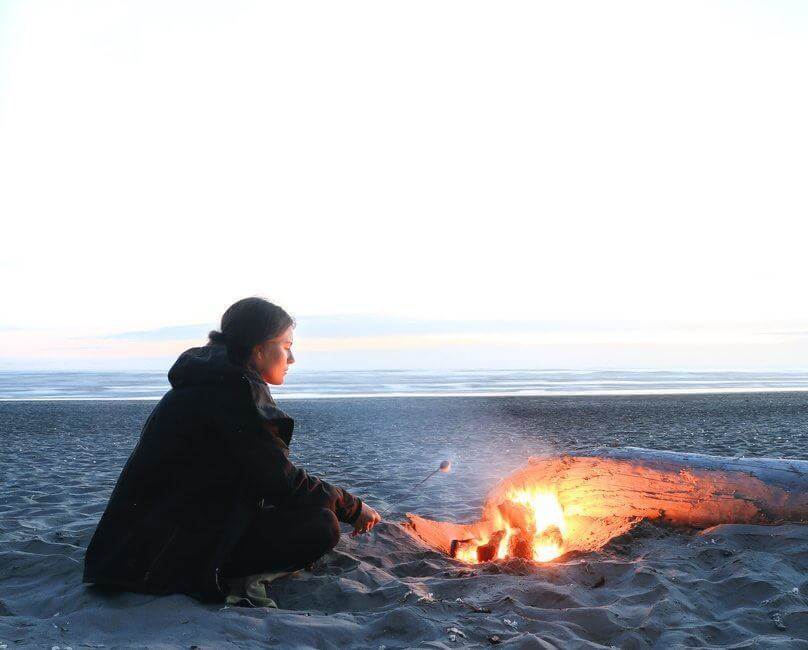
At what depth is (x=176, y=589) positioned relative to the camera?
336cm

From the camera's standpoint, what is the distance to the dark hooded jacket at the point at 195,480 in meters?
3.21

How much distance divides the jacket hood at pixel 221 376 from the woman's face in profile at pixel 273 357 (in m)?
0.08

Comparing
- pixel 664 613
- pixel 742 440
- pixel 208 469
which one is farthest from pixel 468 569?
pixel 742 440

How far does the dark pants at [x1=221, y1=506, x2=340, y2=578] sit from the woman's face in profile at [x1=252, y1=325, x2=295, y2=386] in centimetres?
84

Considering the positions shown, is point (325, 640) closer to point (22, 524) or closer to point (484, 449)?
point (22, 524)

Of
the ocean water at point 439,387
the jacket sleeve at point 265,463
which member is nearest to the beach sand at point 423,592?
the jacket sleeve at point 265,463

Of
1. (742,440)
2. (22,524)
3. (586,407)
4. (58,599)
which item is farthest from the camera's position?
(586,407)

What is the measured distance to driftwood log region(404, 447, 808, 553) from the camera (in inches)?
189

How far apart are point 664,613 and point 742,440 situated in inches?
330

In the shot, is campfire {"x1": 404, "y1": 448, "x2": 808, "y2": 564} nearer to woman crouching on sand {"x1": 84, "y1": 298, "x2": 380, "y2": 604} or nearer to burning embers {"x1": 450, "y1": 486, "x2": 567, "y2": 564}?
burning embers {"x1": 450, "y1": 486, "x2": 567, "y2": 564}

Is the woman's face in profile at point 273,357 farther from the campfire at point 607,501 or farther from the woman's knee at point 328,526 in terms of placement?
the campfire at point 607,501

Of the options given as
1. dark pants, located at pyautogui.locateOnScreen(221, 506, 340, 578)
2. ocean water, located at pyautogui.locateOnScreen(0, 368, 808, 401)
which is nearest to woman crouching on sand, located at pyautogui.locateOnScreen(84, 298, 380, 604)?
dark pants, located at pyautogui.locateOnScreen(221, 506, 340, 578)

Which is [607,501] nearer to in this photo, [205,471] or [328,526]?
[328,526]

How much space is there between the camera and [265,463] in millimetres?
3244
